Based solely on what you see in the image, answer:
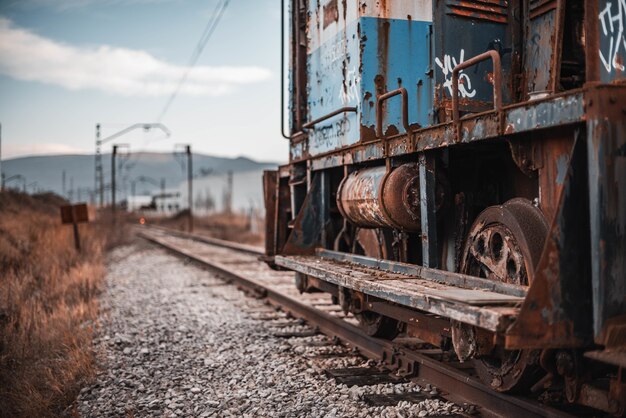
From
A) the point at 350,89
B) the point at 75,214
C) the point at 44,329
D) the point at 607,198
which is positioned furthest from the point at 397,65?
the point at 75,214

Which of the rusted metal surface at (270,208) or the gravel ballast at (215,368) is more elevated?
the rusted metal surface at (270,208)

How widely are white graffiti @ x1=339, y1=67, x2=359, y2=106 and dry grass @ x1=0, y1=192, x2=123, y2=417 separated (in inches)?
137

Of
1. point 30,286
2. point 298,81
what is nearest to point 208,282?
point 30,286

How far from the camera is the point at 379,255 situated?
19.7ft

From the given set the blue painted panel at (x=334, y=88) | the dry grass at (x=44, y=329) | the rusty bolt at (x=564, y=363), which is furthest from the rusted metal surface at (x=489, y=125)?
the dry grass at (x=44, y=329)

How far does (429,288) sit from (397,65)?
2.50 metres

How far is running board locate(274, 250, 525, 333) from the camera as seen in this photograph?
3311 mm

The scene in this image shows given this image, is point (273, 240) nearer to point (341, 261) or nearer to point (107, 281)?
point (341, 261)

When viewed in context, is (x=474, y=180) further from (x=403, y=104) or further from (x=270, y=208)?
(x=270, y=208)

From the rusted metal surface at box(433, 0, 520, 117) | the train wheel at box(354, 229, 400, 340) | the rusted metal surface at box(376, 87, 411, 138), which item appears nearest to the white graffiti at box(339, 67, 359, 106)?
the rusted metal surface at box(433, 0, 520, 117)

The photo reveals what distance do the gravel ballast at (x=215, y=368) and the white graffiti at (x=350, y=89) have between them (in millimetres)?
2495

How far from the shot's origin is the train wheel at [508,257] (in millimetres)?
3770

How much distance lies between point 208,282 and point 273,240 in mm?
5112

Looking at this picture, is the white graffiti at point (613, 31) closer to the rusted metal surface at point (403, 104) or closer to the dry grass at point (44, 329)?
the rusted metal surface at point (403, 104)
